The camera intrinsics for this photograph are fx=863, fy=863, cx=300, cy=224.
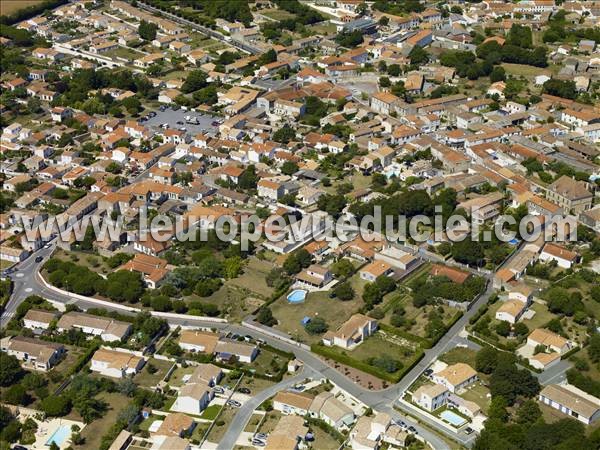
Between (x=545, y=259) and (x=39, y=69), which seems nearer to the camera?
(x=545, y=259)

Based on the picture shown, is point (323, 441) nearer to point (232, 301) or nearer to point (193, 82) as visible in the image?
point (232, 301)

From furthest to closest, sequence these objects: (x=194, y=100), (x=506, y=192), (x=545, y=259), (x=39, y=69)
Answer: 1. (x=39, y=69)
2. (x=194, y=100)
3. (x=506, y=192)
4. (x=545, y=259)

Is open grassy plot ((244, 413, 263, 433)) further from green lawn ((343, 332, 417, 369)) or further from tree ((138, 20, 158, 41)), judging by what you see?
tree ((138, 20, 158, 41))

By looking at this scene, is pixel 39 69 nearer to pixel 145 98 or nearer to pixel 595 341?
pixel 145 98

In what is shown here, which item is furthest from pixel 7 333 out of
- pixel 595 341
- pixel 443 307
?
pixel 595 341

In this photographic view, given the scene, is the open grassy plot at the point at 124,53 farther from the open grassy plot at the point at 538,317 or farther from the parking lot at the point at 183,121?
the open grassy plot at the point at 538,317

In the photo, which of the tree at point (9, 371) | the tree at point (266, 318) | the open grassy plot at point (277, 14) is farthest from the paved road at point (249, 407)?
the open grassy plot at point (277, 14)

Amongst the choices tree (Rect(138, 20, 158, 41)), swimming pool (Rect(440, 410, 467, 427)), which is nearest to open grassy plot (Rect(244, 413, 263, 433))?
swimming pool (Rect(440, 410, 467, 427))
